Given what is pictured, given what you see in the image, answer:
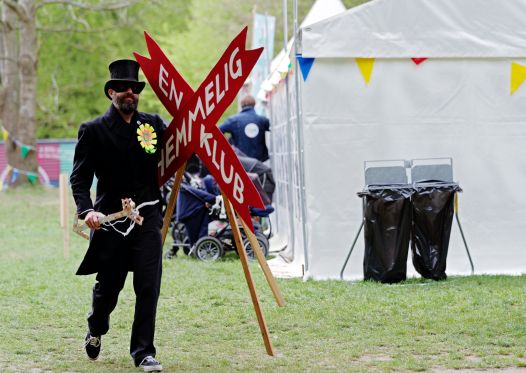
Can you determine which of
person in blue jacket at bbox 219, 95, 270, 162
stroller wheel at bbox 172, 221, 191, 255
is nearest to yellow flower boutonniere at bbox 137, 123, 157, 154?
stroller wheel at bbox 172, 221, 191, 255

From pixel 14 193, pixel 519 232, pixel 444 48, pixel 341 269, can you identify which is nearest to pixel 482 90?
pixel 444 48

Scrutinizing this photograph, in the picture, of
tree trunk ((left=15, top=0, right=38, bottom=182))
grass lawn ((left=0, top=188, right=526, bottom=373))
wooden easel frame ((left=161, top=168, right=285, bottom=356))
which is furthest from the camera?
tree trunk ((left=15, top=0, right=38, bottom=182))

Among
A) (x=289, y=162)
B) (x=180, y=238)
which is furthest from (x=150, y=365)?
(x=180, y=238)

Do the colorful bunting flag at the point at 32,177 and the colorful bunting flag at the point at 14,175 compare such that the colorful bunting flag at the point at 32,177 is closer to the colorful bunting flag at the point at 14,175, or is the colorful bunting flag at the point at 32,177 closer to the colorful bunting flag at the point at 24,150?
the colorful bunting flag at the point at 14,175

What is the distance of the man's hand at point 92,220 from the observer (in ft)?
21.9

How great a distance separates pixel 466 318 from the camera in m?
8.45

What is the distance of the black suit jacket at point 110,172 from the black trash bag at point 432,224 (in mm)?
4085

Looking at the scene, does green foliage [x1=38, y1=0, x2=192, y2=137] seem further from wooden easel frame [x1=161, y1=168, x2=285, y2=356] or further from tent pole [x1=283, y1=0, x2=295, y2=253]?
wooden easel frame [x1=161, y1=168, x2=285, y2=356]

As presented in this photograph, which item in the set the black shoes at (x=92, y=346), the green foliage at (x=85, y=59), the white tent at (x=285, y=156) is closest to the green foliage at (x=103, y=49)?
the green foliage at (x=85, y=59)

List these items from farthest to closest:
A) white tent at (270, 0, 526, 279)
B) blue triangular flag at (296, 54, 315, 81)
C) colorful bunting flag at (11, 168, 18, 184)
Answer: colorful bunting flag at (11, 168, 18, 184)
white tent at (270, 0, 526, 279)
blue triangular flag at (296, 54, 315, 81)

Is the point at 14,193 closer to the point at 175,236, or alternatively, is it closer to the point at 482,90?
the point at 175,236

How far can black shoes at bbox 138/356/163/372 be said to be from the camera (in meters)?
6.72

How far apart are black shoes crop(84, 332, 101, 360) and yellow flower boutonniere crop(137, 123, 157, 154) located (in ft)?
4.42

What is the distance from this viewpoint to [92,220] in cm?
666
